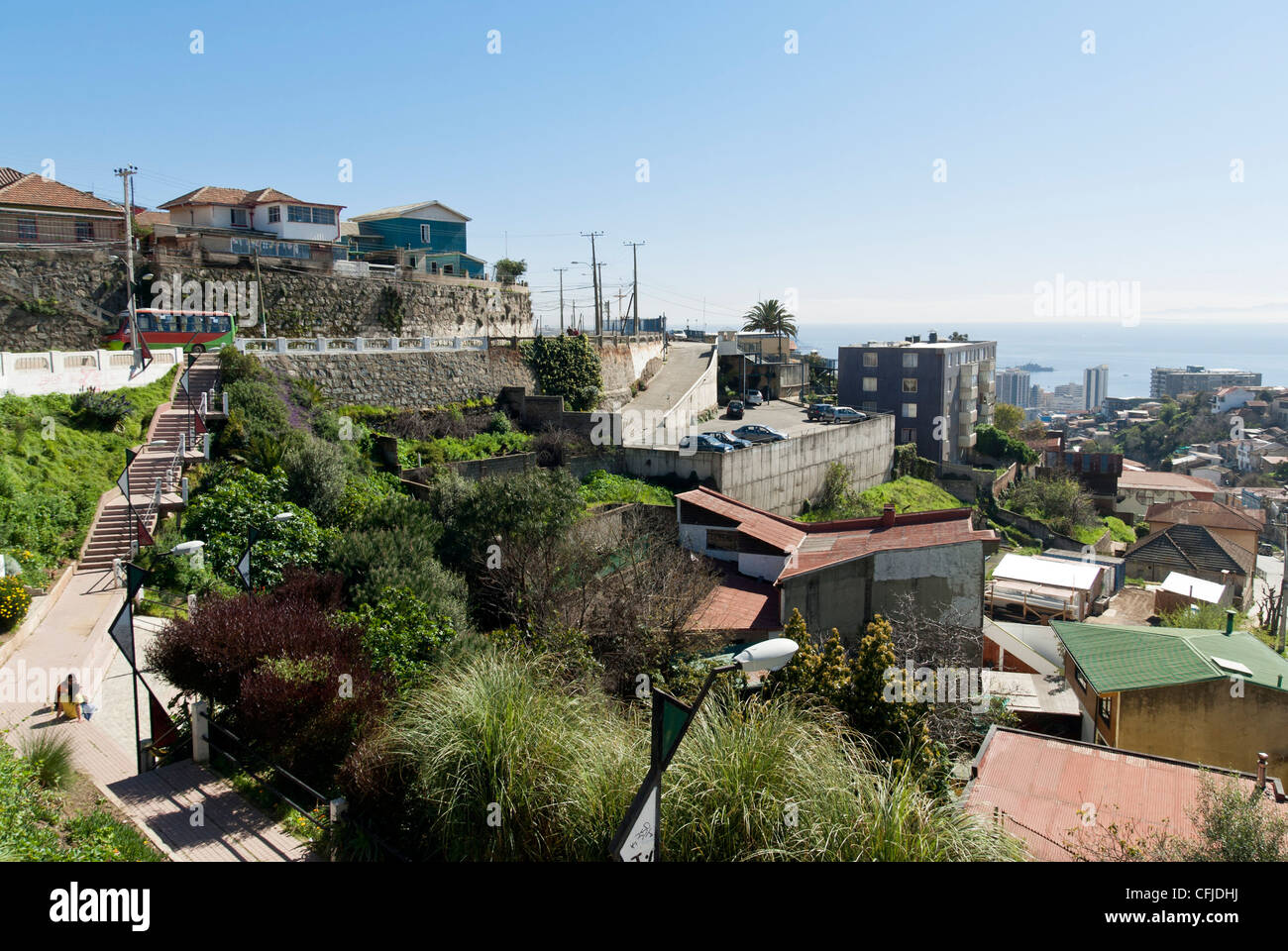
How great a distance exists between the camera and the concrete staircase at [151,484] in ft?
57.7

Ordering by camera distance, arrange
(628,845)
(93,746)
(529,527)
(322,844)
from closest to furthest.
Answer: (628,845), (322,844), (93,746), (529,527)

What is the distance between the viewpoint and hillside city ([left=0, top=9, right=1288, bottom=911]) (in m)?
8.05

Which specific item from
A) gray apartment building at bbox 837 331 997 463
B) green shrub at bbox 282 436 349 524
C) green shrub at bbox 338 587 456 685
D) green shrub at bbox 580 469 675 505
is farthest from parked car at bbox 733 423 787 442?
green shrub at bbox 338 587 456 685

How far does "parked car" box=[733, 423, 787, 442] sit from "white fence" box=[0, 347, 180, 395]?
66.1 ft

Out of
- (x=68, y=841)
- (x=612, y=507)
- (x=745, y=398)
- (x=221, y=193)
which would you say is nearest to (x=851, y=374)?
(x=745, y=398)

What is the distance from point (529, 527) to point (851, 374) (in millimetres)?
38518

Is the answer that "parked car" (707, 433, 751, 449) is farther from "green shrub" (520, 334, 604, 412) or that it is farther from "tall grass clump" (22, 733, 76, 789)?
"tall grass clump" (22, 733, 76, 789)

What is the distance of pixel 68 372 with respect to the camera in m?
22.0

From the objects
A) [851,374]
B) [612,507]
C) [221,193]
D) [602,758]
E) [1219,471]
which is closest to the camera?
[602,758]

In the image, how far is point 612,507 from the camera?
25547 mm

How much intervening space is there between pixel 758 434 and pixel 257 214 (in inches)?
923

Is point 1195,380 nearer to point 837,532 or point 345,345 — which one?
point 837,532

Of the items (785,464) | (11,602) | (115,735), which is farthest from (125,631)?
(785,464)

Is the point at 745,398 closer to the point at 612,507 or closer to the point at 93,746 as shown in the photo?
the point at 612,507
